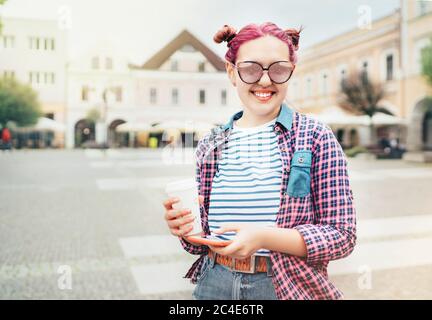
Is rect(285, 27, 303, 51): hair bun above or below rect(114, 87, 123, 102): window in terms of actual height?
below

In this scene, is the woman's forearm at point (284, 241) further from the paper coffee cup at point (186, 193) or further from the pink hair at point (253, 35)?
the pink hair at point (253, 35)

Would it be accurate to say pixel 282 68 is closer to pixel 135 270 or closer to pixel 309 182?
pixel 309 182

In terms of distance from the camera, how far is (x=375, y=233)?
4309mm

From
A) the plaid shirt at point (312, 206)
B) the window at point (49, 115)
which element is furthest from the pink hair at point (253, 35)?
the window at point (49, 115)

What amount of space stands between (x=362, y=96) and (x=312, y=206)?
36.7 feet

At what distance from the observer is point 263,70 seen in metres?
0.90

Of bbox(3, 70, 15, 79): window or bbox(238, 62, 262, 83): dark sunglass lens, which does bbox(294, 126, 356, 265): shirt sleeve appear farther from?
bbox(3, 70, 15, 79): window

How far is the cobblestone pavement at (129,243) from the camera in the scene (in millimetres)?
3061

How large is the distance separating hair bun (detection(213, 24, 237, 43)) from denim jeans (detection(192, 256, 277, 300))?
1.45 feet

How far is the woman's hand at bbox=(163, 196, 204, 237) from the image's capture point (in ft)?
2.77

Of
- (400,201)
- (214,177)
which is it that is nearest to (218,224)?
(214,177)

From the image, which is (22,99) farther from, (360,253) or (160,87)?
(360,253)

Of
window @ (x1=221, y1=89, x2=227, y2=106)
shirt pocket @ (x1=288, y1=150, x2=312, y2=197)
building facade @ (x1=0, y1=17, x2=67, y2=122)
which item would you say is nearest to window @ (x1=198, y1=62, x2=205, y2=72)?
window @ (x1=221, y1=89, x2=227, y2=106)
